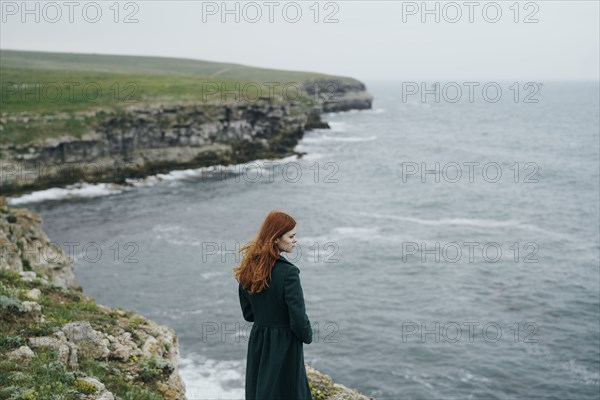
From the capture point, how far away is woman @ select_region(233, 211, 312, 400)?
7.11m

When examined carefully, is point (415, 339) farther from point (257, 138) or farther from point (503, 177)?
point (257, 138)

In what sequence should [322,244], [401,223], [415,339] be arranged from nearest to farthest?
[415,339], [322,244], [401,223]

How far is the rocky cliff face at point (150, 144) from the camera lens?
2731 inches

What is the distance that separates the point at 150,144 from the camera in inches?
3241

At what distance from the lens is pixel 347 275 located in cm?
4222

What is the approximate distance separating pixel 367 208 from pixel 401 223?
7193 millimetres

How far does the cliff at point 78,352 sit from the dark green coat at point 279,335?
366cm

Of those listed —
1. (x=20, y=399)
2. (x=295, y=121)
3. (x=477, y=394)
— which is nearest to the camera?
(x=20, y=399)

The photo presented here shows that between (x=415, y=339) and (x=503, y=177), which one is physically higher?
(x=503, y=177)

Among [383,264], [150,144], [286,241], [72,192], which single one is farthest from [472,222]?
→ [286,241]

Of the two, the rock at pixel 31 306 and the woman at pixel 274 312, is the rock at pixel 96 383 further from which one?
the woman at pixel 274 312

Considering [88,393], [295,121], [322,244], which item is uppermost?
[295,121]

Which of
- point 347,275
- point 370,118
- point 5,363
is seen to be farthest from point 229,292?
point 370,118

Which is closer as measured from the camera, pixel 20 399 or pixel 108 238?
pixel 20 399
